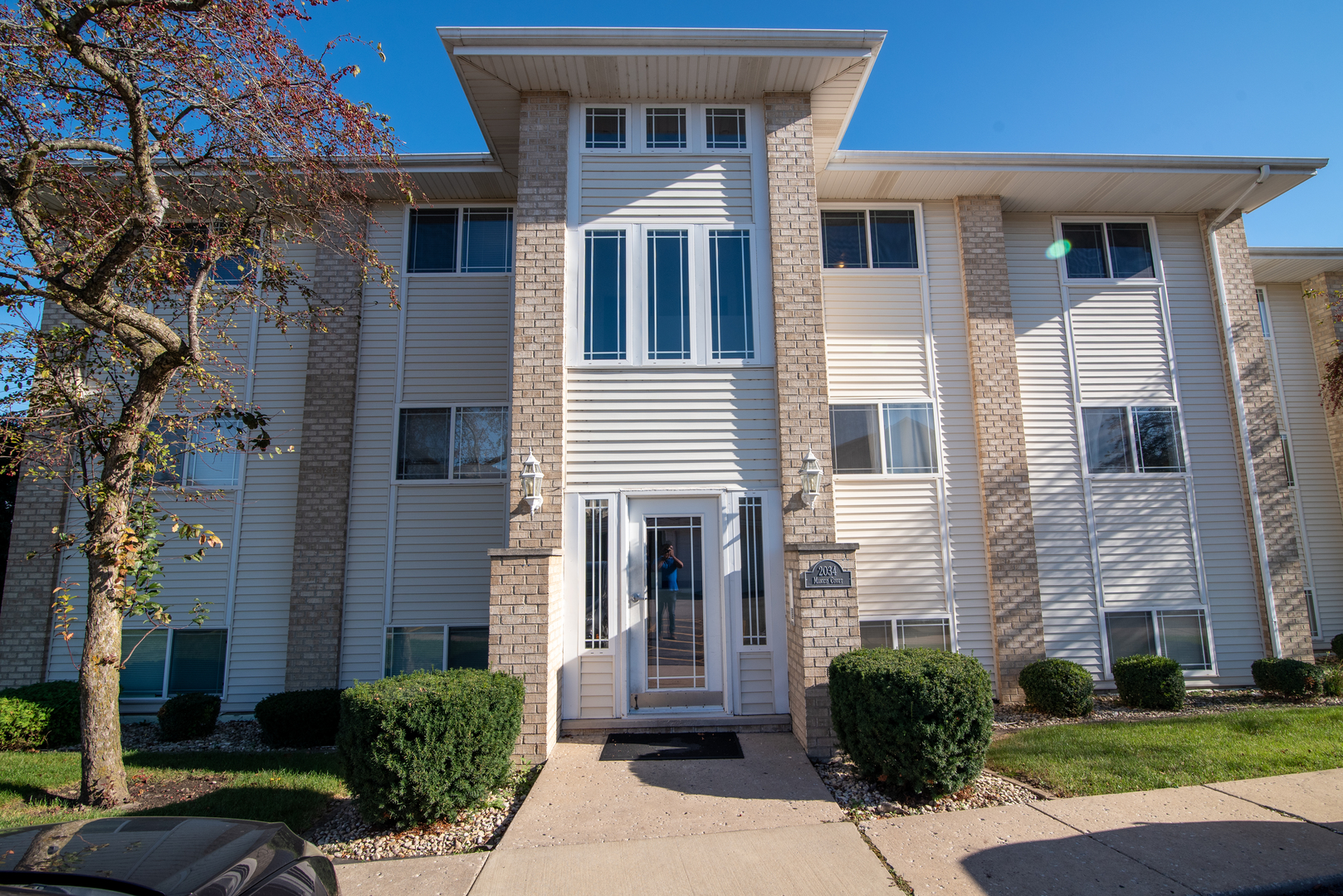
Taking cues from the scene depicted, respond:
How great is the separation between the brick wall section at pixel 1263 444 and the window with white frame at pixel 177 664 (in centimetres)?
1443

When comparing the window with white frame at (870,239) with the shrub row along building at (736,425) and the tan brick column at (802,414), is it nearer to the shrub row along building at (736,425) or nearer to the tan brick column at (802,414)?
the shrub row along building at (736,425)

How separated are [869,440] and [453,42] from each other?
6999 millimetres

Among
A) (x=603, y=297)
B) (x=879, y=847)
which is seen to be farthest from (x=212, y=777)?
(x=603, y=297)

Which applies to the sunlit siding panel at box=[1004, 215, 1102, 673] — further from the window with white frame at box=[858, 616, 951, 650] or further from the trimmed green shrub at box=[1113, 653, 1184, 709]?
the window with white frame at box=[858, 616, 951, 650]

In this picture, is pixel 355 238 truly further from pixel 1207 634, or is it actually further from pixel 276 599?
pixel 1207 634

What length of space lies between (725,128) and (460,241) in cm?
422

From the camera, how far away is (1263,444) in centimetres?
970

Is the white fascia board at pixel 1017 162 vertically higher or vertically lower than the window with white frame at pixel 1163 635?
higher

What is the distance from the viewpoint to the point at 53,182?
587cm

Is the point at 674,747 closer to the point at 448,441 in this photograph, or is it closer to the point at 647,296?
the point at 647,296

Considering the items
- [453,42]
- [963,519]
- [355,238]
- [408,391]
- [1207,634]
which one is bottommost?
[1207,634]

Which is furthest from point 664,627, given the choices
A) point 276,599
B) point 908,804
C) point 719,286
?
point 276,599

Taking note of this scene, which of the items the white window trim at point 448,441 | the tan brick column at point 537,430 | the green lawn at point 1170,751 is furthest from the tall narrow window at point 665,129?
the green lawn at point 1170,751

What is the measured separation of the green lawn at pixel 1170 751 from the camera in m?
5.48
